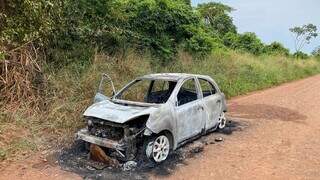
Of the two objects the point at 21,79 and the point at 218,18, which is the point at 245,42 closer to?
the point at 218,18

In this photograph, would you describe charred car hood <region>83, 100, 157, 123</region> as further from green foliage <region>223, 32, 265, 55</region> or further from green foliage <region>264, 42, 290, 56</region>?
green foliage <region>264, 42, 290, 56</region>

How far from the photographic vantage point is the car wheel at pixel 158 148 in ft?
25.5

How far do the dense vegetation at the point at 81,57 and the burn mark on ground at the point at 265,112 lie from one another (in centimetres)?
235

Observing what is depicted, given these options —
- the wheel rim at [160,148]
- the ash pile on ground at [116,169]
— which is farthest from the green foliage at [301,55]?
the wheel rim at [160,148]

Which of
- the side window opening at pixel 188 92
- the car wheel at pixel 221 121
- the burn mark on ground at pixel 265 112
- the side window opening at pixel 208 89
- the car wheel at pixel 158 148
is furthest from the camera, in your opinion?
the burn mark on ground at pixel 265 112

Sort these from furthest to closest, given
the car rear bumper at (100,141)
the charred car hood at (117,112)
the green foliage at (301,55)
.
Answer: the green foliage at (301,55), the charred car hood at (117,112), the car rear bumper at (100,141)

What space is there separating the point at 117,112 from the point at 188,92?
220 centimetres

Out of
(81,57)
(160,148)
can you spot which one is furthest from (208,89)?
(81,57)

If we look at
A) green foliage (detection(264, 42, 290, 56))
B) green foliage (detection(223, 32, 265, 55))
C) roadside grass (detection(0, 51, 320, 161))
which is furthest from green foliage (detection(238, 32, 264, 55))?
roadside grass (detection(0, 51, 320, 161))

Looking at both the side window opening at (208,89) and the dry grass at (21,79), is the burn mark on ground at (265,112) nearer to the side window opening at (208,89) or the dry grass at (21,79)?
the side window opening at (208,89)

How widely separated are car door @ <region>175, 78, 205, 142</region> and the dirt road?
0.49 metres

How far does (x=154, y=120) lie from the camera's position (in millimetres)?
7789

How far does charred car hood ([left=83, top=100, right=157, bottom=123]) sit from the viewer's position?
7.66m

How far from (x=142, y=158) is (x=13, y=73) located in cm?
456
